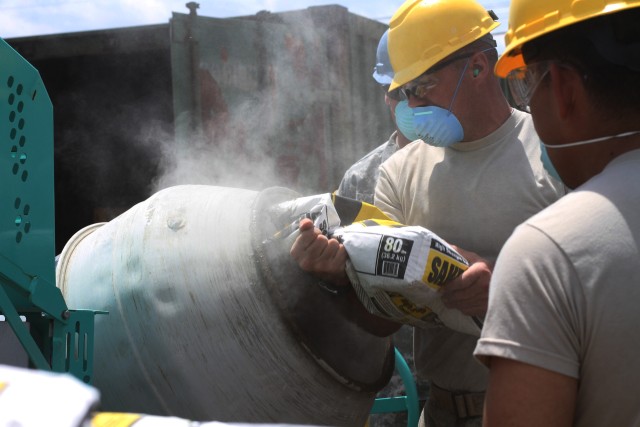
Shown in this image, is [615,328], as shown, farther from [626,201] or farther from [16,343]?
[16,343]

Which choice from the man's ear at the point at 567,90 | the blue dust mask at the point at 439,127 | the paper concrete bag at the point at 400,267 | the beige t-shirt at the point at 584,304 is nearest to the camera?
the beige t-shirt at the point at 584,304

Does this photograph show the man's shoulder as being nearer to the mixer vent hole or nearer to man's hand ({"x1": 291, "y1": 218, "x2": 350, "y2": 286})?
man's hand ({"x1": 291, "y1": 218, "x2": 350, "y2": 286})

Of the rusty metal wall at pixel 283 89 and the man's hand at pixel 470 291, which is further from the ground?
the rusty metal wall at pixel 283 89

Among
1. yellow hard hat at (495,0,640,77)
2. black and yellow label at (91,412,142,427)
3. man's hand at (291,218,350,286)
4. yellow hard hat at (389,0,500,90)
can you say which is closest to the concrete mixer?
man's hand at (291,218,350,286)

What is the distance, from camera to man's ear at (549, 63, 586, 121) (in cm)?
140

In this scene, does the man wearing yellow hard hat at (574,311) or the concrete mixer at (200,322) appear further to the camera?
the concrete mixer at (200,322)

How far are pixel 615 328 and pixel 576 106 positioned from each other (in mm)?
416

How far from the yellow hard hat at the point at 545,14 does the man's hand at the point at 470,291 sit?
2.37 feet

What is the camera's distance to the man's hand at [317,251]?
222 cm

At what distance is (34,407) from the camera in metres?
0.77

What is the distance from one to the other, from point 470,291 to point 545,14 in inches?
36.6

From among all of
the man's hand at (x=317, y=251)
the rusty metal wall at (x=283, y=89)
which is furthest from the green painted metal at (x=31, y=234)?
the rusty metal wall at (x=283, y=89)

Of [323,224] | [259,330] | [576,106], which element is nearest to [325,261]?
[323,224]

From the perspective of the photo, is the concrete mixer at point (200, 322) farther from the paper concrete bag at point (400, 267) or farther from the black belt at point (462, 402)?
the black belt at point (462, 402)
